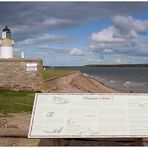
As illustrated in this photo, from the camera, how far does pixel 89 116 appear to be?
6496mm

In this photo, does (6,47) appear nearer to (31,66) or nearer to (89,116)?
(31,66)

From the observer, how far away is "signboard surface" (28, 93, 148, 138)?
6312mm

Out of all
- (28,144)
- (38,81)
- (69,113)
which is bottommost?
(28,144)

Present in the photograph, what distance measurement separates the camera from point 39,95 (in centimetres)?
A: 688

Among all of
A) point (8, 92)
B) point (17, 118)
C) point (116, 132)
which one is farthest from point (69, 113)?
point (8, 92)

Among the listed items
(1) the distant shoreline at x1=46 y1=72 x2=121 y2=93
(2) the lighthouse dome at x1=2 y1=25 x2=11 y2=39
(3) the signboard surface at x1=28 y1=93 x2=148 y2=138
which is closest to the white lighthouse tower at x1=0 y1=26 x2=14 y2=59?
(2) the lighthouse dome at x1=2 y1=25 x2=11 y2=39

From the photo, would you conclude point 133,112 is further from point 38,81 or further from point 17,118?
point 38,81

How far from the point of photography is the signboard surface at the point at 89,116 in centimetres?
631

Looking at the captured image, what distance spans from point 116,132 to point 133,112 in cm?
48

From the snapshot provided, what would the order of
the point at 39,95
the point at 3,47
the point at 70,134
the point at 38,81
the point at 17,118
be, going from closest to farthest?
the point at 70,134, the point at 39,95, the point at 17,118, the point at 38,81, the point at 3,47

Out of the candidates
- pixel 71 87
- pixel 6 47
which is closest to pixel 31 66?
pixel 6 47

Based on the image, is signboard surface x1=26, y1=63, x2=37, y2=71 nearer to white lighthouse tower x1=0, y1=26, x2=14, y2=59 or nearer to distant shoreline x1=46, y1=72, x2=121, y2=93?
distant shoreline x1=46, y1=72, x2=121, y2=93

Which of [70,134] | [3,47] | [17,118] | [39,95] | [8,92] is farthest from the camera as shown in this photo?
[3,47]

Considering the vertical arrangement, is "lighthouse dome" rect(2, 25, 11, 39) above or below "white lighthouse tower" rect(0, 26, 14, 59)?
above
